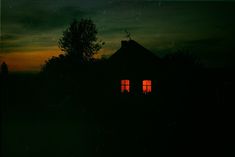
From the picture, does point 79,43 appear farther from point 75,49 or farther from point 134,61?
point 134,61

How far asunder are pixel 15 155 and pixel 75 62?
16.2ft

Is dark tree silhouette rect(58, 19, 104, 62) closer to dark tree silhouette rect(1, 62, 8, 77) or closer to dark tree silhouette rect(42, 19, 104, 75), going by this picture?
dark tree silhouette rect(42, 19, 104, 75)

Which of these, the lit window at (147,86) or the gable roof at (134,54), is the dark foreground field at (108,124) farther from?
the gable roof at (134,54)

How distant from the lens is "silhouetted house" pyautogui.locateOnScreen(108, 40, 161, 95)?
1064cm

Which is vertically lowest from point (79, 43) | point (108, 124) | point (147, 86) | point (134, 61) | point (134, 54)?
point (108, 124)

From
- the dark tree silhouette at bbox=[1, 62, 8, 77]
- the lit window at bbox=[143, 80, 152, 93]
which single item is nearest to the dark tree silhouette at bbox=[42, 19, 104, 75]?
the lit window at bbox=[143, 80, 152, 93]

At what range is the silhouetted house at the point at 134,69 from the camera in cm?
1064

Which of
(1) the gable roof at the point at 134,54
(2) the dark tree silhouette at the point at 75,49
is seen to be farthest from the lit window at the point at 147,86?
(2) the dark tree silhouette at the point at 75,49

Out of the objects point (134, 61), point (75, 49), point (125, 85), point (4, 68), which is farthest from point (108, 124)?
point (75, 49)

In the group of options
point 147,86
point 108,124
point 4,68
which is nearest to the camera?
point 4,68

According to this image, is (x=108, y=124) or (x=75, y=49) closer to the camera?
(x=108, y=124)

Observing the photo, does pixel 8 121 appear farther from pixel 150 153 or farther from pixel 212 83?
pixel 212 83

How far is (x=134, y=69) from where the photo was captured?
10773 millimetres

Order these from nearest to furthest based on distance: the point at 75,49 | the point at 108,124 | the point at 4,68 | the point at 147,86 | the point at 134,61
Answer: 1. the point at 4,68
2. the point at 108,124
3. the point at 147,86
4. the point at 134,61
5. the point at 75,49
